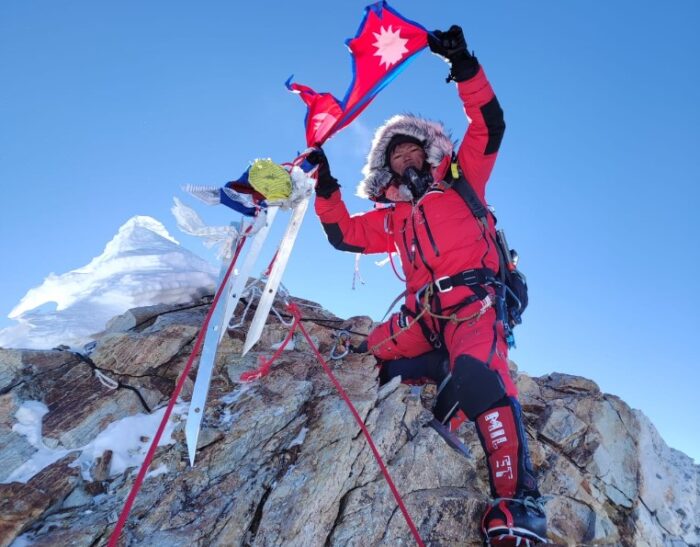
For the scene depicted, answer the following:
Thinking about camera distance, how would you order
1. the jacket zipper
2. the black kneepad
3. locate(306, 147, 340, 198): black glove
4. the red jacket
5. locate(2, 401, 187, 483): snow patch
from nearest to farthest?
locate(2, 401, 187, 483): snow patch → the black kneepad → the red jacket → the jacket zipper → locate(306, 147, 340, 198): black glove

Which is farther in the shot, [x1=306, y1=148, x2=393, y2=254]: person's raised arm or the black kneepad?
[x1=306, y1=148, x2=393, y2=254]: person's raised arm

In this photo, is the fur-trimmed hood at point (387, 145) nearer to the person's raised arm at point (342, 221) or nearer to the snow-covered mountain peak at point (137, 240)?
the person's raised arm at point (342, 221)

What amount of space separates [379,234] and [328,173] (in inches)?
51.6

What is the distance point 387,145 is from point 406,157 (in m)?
0.48

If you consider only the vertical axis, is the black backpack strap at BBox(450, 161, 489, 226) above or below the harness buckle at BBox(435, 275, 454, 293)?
above

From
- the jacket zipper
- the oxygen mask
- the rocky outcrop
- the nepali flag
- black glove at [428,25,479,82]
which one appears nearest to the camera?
the rocky outcrop

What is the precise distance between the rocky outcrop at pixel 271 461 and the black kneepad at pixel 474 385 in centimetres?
77

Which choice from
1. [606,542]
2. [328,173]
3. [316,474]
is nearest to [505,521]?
[316,474]

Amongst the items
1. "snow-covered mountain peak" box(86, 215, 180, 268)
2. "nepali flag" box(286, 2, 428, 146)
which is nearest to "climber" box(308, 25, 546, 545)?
"nepali flag" box(286, 2, 428, 146)

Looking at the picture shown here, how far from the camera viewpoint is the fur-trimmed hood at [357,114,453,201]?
6.56m

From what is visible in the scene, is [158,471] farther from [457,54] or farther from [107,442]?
[457,54]

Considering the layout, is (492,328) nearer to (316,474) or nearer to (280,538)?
(316,474)

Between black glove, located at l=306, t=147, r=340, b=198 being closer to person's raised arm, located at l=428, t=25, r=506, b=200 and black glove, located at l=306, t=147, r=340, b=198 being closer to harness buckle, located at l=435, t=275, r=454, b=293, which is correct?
person's raised arm, located at l=428, t=25, r=506, b=200

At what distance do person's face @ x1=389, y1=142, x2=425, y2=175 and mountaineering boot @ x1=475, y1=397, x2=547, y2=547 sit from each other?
147 inches
